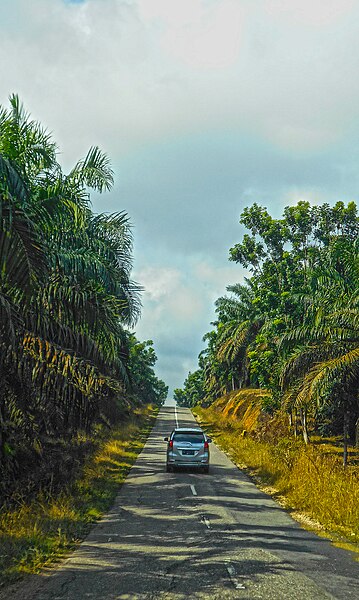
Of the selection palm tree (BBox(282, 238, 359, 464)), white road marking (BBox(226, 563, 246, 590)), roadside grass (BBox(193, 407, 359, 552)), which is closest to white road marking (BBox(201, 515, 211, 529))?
roadside grass (BBox(193, 407, 359, 552))

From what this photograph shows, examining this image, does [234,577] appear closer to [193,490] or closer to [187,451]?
[193,490]

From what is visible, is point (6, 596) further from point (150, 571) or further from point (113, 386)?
point (113, 386)

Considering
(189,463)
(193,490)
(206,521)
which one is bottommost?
(206,521)

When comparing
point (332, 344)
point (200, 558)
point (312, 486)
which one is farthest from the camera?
point (332, 344)

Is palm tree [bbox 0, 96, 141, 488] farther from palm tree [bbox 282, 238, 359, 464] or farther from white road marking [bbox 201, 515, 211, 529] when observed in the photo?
palm tree [bbox 282, 238, 359, 464]

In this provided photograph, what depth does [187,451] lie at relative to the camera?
70.6 feet

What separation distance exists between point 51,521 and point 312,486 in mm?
7424

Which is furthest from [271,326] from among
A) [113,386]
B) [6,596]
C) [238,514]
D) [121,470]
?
[6,596]

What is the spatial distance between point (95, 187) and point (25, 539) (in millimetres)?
7121

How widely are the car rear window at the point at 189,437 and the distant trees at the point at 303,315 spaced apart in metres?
3.68

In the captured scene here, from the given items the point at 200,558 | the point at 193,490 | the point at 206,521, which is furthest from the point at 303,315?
the point at 200,558

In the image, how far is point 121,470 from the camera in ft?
69.6

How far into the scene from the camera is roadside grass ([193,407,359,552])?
12.3 meters

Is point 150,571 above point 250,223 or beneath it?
beneath
